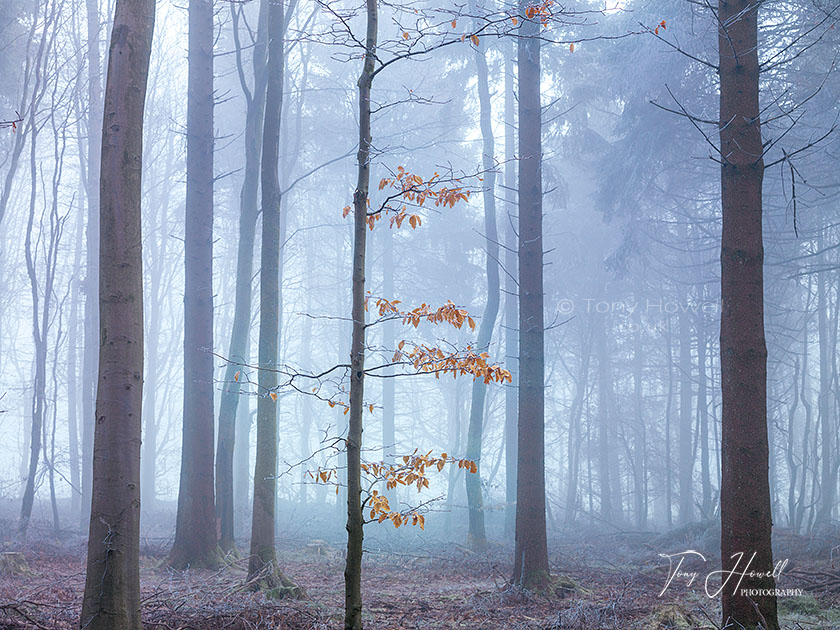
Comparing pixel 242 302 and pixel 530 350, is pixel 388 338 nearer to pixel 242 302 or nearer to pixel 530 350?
pixel 242 302

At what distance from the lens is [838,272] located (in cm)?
1870

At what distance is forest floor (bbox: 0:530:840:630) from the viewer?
19.7 ft

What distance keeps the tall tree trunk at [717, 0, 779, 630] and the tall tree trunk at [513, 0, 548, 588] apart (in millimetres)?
3394

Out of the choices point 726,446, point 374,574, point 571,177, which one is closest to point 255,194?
point 374,574

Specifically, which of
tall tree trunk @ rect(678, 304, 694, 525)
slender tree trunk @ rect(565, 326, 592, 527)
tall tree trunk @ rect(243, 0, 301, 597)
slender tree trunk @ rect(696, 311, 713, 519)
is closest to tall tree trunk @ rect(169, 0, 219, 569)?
tall tree trunk @ rect(243, 0, 301, 597)

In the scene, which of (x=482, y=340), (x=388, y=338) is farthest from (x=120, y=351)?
(x=388, y=338)

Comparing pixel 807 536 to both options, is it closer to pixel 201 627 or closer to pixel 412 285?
pixel 201 627

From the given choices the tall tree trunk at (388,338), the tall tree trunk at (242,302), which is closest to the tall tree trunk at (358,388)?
the tall tree trunk at (242,302)

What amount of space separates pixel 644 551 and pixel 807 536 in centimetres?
306

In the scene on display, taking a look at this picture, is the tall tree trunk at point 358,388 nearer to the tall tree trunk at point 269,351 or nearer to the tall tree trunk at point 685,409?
the tall tree trunk at point 269,351

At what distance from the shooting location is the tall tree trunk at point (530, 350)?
351 inches

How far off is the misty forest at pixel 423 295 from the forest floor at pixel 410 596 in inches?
2.4

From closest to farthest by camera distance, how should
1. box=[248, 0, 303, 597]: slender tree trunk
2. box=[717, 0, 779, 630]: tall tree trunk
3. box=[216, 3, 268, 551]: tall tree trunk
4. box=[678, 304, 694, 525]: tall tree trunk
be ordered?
box=[717, 0, 779, 630]: tall tree trunk < box=[248, 0, 303, 597]: slender tree trunk < box=[216, 3, 268, 551]: tall tree trunk < box=[678, 304, 694, 525]: tall tree trunk

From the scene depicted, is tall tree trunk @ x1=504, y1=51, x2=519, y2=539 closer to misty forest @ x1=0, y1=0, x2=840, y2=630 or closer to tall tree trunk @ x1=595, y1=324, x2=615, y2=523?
misty forest @ x1=0, y1=0, x2=840, y2=630
